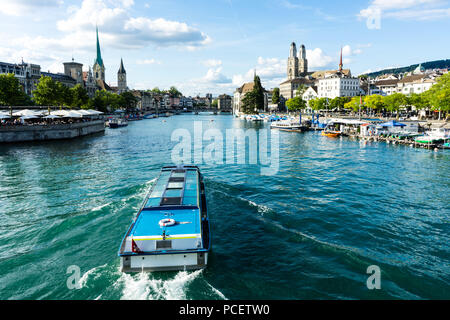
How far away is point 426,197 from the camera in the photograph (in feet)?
81.1

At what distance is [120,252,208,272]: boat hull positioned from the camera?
1202 centimetres

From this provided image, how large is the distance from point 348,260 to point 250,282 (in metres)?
5.20

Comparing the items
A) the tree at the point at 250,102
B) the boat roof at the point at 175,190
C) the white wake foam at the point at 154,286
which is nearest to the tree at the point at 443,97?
the boat roof at the point at 175,190

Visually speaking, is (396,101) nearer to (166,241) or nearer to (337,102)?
(337,102)

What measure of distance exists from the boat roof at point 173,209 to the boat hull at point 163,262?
90 cm

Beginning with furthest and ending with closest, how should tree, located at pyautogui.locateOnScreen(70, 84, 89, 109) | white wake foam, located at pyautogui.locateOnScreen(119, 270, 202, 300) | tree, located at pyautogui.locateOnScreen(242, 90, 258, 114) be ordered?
1. tree, located at pyautogui.locateOnScreen(242, 90, 258, 114)
2. tree, located at pyautogui.locateOnScreen(70, 84, 89, 109)
3. white wake foam, located at pyautogui.locateOnScreen(119, 270, 202, 300)

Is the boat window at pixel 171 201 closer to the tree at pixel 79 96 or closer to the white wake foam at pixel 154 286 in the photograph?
the white wake foam at pixel 154 286

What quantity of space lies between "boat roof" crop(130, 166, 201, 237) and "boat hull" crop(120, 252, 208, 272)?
0.90 m

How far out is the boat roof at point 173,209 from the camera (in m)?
13.0

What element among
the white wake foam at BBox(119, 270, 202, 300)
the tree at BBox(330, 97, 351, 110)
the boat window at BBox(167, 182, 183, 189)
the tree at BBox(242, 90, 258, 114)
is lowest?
the white wake foam at BBox(119, 270, 202, 300)

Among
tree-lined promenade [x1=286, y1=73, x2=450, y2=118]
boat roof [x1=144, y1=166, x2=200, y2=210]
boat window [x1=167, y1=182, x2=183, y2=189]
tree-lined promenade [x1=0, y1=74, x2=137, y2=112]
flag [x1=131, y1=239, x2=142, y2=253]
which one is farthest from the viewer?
tree-lined promenade [x1=286, y1=73, x2=450, y2=118]

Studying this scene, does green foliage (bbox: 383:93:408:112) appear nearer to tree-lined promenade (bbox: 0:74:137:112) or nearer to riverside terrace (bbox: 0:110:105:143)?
riverside terrace (bbox: 0:110:105:143)

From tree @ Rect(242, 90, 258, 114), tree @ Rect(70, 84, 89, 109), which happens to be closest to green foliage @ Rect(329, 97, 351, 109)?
tree @ Rect(242, 90, 258, 114)
